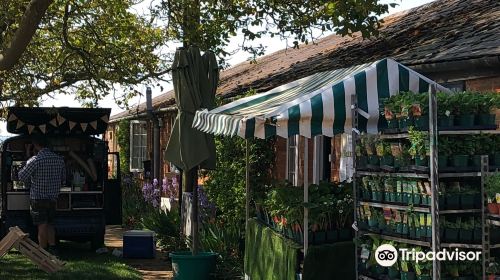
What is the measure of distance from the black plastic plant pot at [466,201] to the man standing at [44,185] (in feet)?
25.1

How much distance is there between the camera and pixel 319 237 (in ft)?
22.9

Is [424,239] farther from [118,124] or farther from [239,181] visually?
[118,124]

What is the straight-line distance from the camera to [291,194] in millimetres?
7324

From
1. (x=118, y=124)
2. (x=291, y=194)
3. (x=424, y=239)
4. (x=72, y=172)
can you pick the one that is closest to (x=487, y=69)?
(x=291, y=194)

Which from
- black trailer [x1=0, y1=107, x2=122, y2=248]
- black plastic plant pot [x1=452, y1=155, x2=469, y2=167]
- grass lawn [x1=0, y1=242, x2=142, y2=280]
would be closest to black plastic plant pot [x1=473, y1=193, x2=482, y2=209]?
black plastic plant pot [x1=452, y1=155, x2=469, y2=167]

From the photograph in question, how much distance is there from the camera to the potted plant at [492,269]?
5316 millimetres

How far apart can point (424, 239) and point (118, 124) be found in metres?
22.3

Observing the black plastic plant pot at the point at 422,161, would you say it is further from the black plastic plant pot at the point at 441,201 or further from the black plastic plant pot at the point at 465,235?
the black plastic plant pot at the point at 465,235

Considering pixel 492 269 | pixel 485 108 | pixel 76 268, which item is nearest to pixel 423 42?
pixel 485 108

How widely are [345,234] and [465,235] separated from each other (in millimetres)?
1882

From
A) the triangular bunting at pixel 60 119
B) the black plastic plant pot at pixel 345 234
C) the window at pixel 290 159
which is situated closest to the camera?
the black plastic plant pot at pixel 345 234

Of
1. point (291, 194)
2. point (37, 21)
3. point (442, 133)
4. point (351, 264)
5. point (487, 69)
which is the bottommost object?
point (351, 264)

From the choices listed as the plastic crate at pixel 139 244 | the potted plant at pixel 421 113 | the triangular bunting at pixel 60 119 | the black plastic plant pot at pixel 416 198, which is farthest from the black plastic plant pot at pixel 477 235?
the triangular bunting at pixel 60 119

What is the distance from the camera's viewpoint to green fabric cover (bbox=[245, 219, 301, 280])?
274 inches
